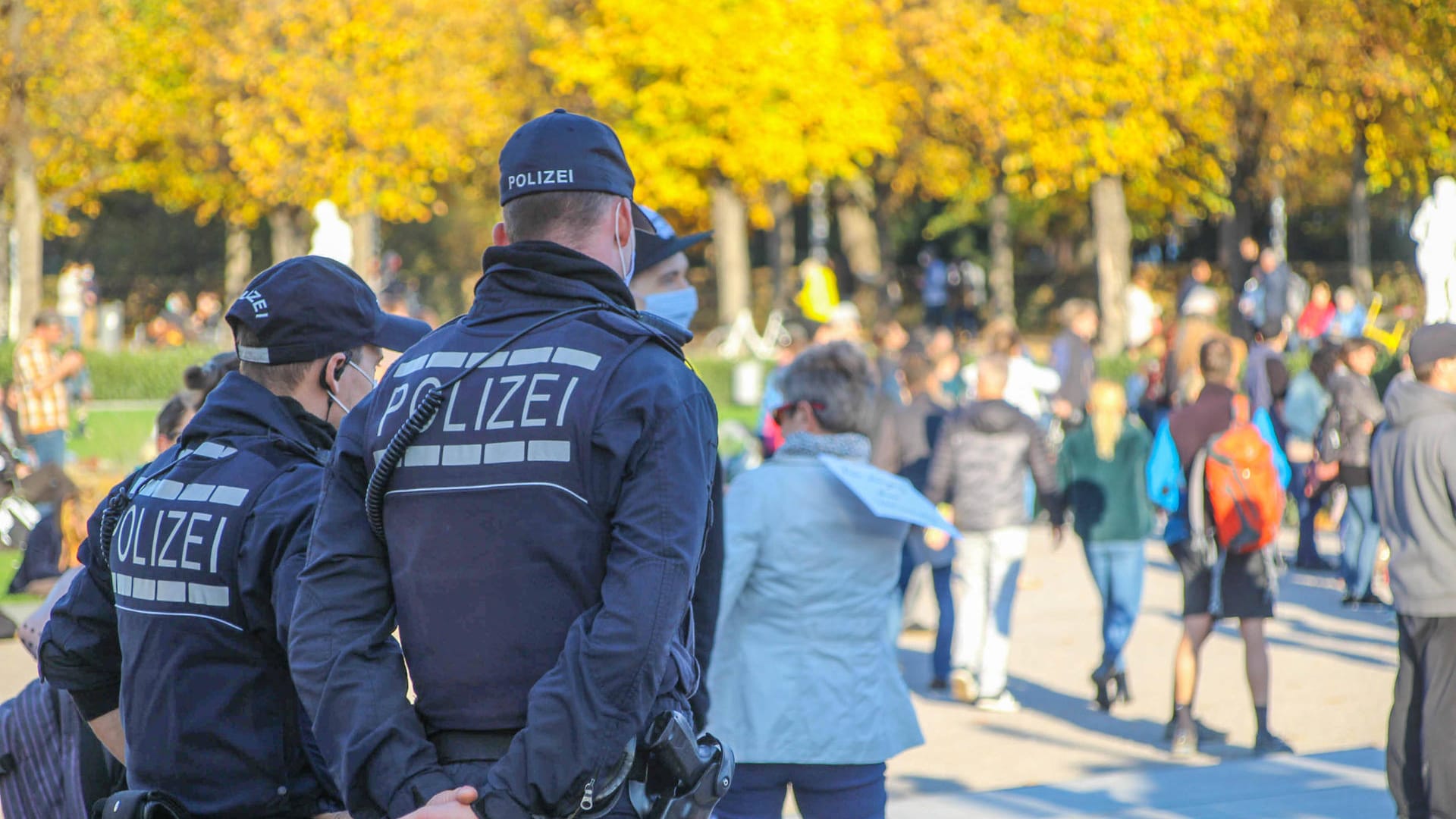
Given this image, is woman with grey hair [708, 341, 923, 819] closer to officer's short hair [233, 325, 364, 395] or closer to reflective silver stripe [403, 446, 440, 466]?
officer's short hair [233, 325, 364, 395]

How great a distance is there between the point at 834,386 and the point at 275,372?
2.21m

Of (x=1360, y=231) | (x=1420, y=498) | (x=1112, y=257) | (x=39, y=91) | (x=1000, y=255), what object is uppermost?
(x=39, y=91)

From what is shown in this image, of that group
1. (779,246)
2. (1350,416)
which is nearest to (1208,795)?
(1350,416)

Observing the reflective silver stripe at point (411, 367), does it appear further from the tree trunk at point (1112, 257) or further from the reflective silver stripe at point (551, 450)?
the tree trunk at point (1112, 257)

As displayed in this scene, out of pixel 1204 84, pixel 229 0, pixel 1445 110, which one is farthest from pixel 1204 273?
pixel 229 0

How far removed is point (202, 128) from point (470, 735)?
99.2ft

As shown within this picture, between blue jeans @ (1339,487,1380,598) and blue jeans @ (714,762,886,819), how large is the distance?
8247 mm

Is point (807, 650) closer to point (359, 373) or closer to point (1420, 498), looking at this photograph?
point (359, 373)

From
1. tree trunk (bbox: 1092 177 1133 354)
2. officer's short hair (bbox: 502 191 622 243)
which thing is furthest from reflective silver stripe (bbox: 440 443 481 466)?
tree trunk (bbox: 1092 177 1133 354)

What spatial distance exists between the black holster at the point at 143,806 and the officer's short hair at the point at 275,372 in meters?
0.80

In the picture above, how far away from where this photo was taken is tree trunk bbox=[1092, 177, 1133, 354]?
89.0ft

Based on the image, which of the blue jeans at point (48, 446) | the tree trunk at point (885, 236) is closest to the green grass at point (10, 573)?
the blue jeans at point (48, 446)

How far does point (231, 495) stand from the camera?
117 inches

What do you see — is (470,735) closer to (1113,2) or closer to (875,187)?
(1113,2)
